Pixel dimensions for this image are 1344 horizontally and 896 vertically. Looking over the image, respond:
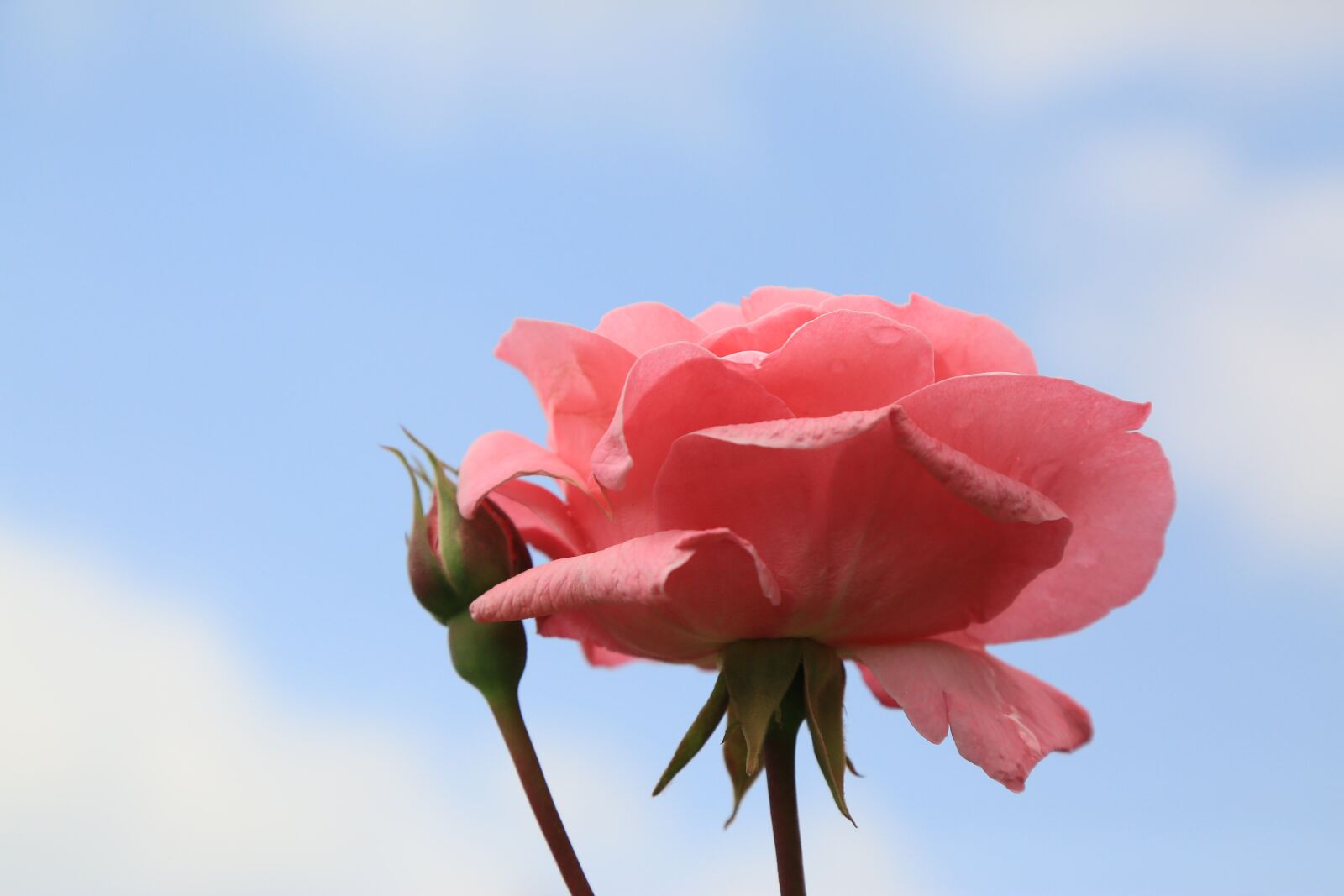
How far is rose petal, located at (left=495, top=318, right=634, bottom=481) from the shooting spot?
624mm

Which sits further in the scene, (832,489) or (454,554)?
(454,554)

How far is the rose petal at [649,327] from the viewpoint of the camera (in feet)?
2.11

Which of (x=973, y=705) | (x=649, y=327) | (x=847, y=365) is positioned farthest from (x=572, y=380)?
(x=973, y=705)

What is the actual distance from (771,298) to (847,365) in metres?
0.16

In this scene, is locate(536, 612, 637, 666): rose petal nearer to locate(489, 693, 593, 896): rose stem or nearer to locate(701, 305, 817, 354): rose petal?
locate(489, 693, 593, 896): rose stem

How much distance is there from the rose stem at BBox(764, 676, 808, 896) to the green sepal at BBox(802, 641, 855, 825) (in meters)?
0.01

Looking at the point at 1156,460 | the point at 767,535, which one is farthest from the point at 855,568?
the point at 1156,460

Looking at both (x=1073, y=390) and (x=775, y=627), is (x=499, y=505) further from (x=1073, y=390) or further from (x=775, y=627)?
(x=1073, y=390)

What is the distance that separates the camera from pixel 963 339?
65 centimetres


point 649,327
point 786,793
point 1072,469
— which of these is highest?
point 649,327

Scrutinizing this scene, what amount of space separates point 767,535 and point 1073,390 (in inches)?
5.8

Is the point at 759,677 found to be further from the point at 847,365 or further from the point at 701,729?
the point at 847,365

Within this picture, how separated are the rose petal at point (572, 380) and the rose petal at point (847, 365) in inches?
3.5

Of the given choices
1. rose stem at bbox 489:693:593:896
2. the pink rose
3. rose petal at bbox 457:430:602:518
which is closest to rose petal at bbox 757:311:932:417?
the pink rose
